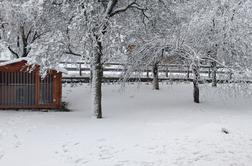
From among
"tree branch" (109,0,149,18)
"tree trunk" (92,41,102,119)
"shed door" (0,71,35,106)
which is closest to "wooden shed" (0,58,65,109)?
"shed door" (0,71,35,106)

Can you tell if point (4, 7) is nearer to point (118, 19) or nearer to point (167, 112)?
point (118, 19)

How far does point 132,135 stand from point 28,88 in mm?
8937

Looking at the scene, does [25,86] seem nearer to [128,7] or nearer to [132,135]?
[128,7]

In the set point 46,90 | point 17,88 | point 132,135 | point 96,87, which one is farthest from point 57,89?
point 132,135

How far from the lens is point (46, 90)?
854 inches

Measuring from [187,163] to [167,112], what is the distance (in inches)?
371

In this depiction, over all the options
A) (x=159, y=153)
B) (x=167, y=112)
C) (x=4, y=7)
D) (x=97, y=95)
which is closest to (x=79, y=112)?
(x=97, y=95)

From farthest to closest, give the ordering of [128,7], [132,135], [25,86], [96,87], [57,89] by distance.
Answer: [25,86], [57,89], [128,7], [96,87], [132,135]

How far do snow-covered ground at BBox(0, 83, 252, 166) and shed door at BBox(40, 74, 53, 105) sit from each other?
4.44ft

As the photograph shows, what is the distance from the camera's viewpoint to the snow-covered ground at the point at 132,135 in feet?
36.8

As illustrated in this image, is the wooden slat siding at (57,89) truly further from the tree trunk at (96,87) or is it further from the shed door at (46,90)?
the tree trunk at (96,87)

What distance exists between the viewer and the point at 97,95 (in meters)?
18.2

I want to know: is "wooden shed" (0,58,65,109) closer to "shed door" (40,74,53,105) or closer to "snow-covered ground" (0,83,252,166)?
"shed door" (40,74,53,105)

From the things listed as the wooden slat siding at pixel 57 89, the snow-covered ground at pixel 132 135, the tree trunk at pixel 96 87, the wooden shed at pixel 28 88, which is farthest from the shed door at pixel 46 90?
the tree trunk at pixel 96 87
